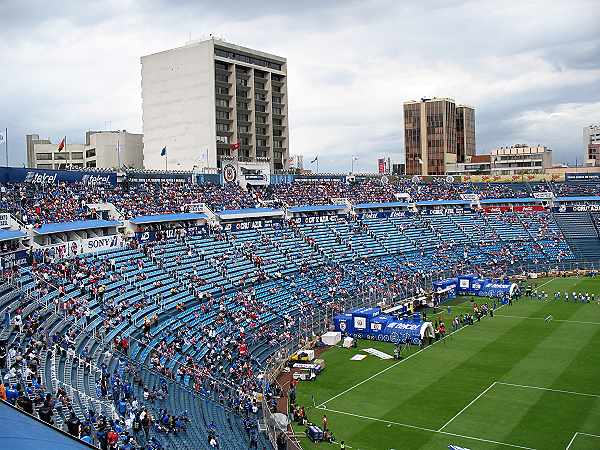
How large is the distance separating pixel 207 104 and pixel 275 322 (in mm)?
46658

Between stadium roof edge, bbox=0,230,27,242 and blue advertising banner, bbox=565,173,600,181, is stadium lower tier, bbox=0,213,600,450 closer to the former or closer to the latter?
stadium roof edge, bbox=0,230,27,242

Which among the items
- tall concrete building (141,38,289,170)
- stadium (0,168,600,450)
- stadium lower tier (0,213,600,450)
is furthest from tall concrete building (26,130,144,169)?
stadium lower tier (0,213,600,450)

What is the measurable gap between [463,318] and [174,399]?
2932cm

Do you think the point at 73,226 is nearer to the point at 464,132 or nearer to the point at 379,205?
the point at 379,205

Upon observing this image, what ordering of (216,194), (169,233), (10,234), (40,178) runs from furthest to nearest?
(216,194), (169,233), (40,178), (10,234)

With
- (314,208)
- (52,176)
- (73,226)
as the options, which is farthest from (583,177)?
(73,226)

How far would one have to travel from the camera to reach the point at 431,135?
160m

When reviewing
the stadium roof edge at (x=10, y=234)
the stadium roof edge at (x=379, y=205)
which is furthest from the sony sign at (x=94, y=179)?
the stadium roof edge at (x=379, y=205)

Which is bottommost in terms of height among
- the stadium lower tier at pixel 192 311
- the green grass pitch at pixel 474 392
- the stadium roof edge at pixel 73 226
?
the green grass pitch at pixel 474 392

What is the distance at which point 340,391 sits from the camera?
37.0 meters

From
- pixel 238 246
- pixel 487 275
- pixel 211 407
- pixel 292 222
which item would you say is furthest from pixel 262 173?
pixel 211 407

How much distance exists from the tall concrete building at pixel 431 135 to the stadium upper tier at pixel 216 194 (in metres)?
62.6

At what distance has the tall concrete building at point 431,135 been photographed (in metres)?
159

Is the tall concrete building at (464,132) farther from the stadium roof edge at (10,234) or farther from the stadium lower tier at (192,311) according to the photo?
the stadium roof edge at (10,234)
